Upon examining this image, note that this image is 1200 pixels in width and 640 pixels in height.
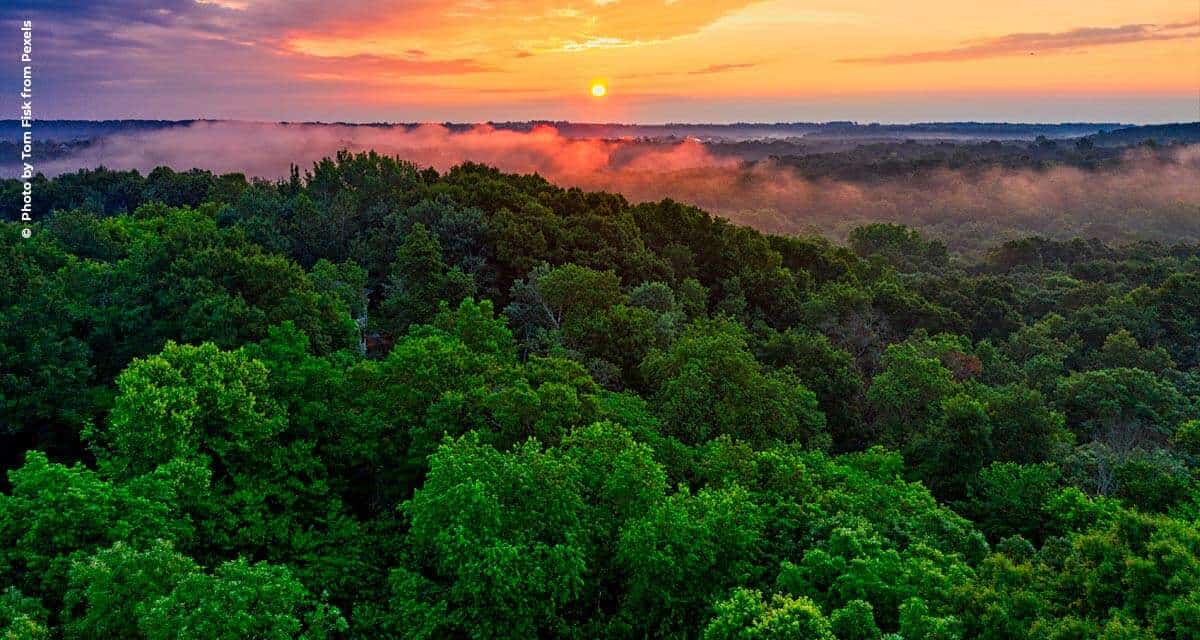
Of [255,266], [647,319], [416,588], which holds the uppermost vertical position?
[255,266]

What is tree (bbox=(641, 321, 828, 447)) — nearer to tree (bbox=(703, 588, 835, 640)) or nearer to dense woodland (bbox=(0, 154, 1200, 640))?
dense woodland (bbox=(0, 154, 1200, 640))

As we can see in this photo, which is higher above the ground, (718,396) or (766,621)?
(718,396)

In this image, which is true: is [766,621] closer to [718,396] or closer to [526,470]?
[526,470]

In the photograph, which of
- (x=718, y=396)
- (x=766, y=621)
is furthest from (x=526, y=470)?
(x=718, y=396)

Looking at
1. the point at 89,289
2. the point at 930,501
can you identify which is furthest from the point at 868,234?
the point at 89,289

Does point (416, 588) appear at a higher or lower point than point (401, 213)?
Result: lower

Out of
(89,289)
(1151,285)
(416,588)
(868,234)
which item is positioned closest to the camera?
(416,588)

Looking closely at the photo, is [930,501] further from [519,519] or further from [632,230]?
[632,230]

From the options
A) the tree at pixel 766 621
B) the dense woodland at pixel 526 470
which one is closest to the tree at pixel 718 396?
the dense woodland at pixel 526 470
